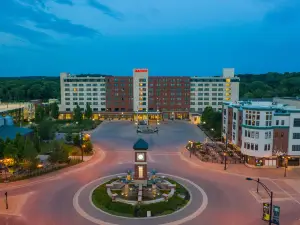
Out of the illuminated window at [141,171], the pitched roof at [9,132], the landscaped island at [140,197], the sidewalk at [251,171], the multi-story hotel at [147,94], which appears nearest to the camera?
the landscaped island at [140,197]

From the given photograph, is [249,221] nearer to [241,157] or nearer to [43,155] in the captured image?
[241,157]

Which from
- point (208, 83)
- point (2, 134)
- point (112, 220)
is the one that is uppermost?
point (208, 83)

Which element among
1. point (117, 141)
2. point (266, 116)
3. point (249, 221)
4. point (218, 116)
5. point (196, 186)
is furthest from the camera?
point (218, 116)

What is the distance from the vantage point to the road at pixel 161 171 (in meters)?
27.5

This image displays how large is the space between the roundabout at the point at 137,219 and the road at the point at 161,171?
21.8 inches

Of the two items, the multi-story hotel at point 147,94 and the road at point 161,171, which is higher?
the multi-story hotel at point 147,94

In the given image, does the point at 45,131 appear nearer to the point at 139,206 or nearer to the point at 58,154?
the point at 58,154

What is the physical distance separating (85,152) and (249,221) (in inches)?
1374

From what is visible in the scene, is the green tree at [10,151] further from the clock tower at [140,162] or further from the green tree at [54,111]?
the green tree at [54,111]

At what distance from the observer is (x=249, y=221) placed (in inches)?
1064

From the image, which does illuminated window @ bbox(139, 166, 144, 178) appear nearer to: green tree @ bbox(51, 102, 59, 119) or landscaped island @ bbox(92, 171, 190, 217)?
landscaped island @ bbox(92, 171, 190, 217)

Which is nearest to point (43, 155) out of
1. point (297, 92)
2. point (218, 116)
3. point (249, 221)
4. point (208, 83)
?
point (249, 221)

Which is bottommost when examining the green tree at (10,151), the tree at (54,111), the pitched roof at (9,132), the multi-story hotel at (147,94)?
the green tree at (10,151)

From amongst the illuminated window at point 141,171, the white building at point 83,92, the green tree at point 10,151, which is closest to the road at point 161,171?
the green tree at point 10,151
